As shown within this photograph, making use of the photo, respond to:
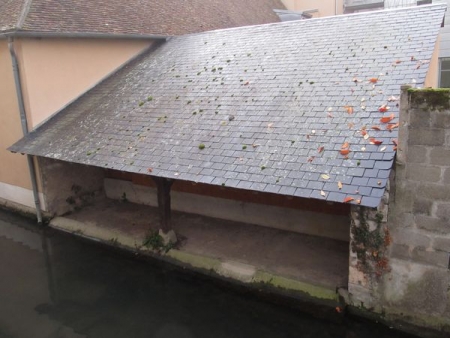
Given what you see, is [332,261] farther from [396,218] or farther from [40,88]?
[40,88]

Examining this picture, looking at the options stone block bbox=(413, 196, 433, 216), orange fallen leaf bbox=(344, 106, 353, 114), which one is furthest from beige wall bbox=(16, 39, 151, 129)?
stone block bbox=(413, 196, 433, 216)

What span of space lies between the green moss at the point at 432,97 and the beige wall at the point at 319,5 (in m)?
16.7

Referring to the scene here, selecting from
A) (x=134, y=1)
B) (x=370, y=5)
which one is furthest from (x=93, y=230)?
(x=370, y=5)

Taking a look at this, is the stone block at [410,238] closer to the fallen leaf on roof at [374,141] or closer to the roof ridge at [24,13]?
the fallen leaf on roof at [374,141]

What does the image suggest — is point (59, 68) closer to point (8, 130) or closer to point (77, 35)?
point (77, 35)

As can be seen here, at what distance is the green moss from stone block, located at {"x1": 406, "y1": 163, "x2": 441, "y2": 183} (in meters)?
0.67

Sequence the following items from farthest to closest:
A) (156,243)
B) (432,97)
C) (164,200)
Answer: (156,243) → (164,200) → (432,97)

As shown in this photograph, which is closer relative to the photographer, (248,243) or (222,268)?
(222,268)

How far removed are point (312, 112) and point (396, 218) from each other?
185 centimetres

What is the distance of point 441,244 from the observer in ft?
14.6

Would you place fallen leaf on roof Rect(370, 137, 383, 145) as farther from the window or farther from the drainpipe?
the window

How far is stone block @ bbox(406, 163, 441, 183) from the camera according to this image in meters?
4.36

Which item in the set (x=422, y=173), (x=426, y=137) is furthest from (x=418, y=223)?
(x=426, y=137)

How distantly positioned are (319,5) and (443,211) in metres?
17.6
